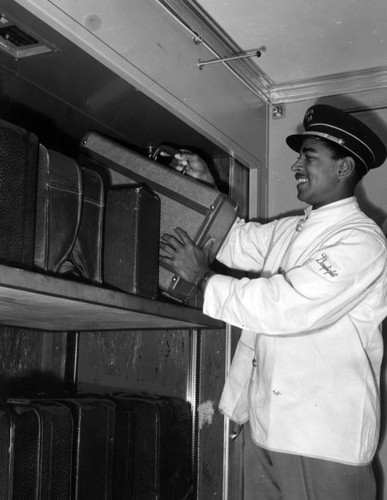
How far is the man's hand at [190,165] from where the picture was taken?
71.6 inches

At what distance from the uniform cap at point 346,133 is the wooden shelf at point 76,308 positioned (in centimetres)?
57

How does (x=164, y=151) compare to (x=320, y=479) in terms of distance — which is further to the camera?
(x=164, y=151)

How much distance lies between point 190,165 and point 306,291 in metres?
0.55

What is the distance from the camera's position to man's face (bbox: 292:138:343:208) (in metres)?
1.71

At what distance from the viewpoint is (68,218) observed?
127 cm

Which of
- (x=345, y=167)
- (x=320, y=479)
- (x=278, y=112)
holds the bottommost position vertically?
(x=320, y=479)

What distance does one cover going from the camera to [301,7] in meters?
1.74

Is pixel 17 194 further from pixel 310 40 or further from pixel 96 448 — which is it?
pixel 310 40

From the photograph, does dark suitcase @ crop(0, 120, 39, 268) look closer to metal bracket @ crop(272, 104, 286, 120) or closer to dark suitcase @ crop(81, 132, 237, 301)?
dark suitcase @ crop(81, 132, 237, 301)

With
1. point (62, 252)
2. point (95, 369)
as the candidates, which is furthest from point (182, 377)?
point (62, 252)

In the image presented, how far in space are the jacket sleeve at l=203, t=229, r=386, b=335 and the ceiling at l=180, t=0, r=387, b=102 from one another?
638 mm

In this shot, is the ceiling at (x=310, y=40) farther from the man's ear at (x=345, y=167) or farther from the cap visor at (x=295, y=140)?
the man's ear at (x=345, y=167)

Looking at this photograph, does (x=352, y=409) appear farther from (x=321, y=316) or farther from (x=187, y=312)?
(x=187, y=312)

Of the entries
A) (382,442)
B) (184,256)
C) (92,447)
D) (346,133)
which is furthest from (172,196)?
(382,442)
